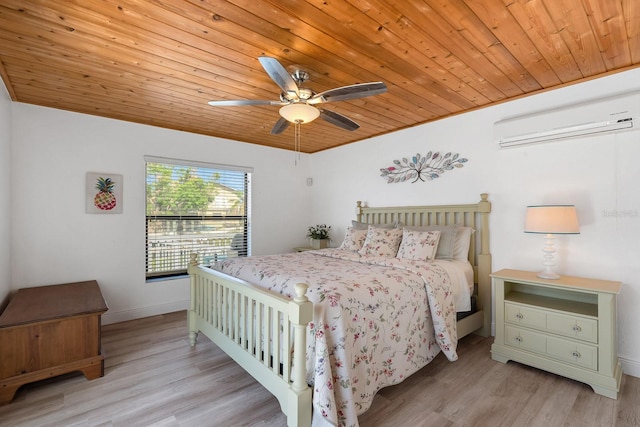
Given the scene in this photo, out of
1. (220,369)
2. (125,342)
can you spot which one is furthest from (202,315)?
(125,342)

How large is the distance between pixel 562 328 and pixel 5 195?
4671 millimetres

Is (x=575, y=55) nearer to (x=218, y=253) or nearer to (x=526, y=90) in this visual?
(x=526, y=90)

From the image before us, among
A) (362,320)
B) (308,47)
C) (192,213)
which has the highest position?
(308,47)

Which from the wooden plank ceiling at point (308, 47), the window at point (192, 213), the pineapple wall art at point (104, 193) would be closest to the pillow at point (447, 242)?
the wooden plank ceiling at point (308, 47)

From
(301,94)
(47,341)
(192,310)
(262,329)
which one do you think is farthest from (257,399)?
(301,94)

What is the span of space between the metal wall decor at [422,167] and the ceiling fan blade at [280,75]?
6.63ft

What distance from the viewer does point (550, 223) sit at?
91.5 inches

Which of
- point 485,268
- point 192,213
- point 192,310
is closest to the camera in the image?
point 192,310

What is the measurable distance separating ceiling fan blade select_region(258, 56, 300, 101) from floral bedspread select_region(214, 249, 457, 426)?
49.6 inches

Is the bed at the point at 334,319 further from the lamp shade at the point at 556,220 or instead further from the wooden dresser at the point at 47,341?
the wooden dresser at the point at 47,341

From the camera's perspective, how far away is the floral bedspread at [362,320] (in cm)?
162

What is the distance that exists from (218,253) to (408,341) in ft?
9.74

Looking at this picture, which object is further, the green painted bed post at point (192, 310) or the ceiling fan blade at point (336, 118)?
the green painted bed post at point (192, 310)

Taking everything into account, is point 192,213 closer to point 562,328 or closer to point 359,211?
point 359,211
